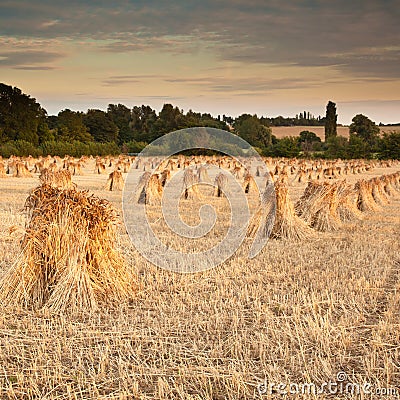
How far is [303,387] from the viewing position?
3.81 metres

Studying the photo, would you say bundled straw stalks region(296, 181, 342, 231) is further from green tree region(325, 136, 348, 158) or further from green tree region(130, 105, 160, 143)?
green tree region(130, 105, 160, 143)

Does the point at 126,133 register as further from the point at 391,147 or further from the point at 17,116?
the point at 391,147

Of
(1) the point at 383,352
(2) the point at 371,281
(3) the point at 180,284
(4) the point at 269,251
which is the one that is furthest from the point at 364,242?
(1) the point at 383,352

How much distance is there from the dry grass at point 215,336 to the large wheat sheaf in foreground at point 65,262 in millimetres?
214

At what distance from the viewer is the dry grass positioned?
3885mm

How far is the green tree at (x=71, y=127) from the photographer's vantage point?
5250 cm

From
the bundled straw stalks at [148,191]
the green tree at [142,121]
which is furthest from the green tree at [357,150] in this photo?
the bundled straw stalks at [148,191]

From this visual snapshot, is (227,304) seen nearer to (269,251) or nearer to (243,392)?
(243,392)

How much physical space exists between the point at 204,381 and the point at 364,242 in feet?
19.3

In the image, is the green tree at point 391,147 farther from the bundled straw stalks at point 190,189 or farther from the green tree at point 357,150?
the bundled straw stalks at point 190,189

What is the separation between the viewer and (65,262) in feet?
18.4

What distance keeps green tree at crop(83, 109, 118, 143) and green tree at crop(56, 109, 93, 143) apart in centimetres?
557

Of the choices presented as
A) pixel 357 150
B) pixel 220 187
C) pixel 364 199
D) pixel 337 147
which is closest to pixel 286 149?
pixel 337 147

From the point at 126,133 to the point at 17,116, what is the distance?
2427cm
